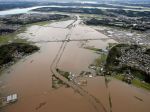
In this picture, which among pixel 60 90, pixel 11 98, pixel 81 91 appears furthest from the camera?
pixel 60 90

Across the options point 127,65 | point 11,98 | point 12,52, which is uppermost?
point 127,65

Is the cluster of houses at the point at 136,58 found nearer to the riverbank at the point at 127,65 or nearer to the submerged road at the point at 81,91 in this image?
the riverbank at the point at 127,65

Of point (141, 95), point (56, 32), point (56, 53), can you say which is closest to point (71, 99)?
point (141, 95)

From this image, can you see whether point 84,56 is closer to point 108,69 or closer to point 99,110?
point 108,69

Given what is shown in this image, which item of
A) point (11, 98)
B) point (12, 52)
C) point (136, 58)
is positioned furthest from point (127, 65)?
point (12, 52)

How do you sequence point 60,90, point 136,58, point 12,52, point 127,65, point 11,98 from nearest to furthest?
point 11,98, point 60,90, point 127,65, point 136,58, point 12,52

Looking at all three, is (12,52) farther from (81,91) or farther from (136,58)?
(136,58)

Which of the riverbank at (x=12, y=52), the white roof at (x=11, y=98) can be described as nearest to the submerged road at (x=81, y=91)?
the riverbank at (x=12, y=52)

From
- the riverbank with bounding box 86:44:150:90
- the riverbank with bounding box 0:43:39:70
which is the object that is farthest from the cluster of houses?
the riverbank with bounding box 0:43:39:70

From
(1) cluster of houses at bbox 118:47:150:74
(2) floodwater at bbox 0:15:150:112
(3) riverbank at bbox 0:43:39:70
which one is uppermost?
(1) cluster of houses at bbox 118:47:150:74

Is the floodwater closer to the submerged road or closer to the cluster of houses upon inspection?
the submerged road

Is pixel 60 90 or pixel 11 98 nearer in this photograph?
pixel 11 98
